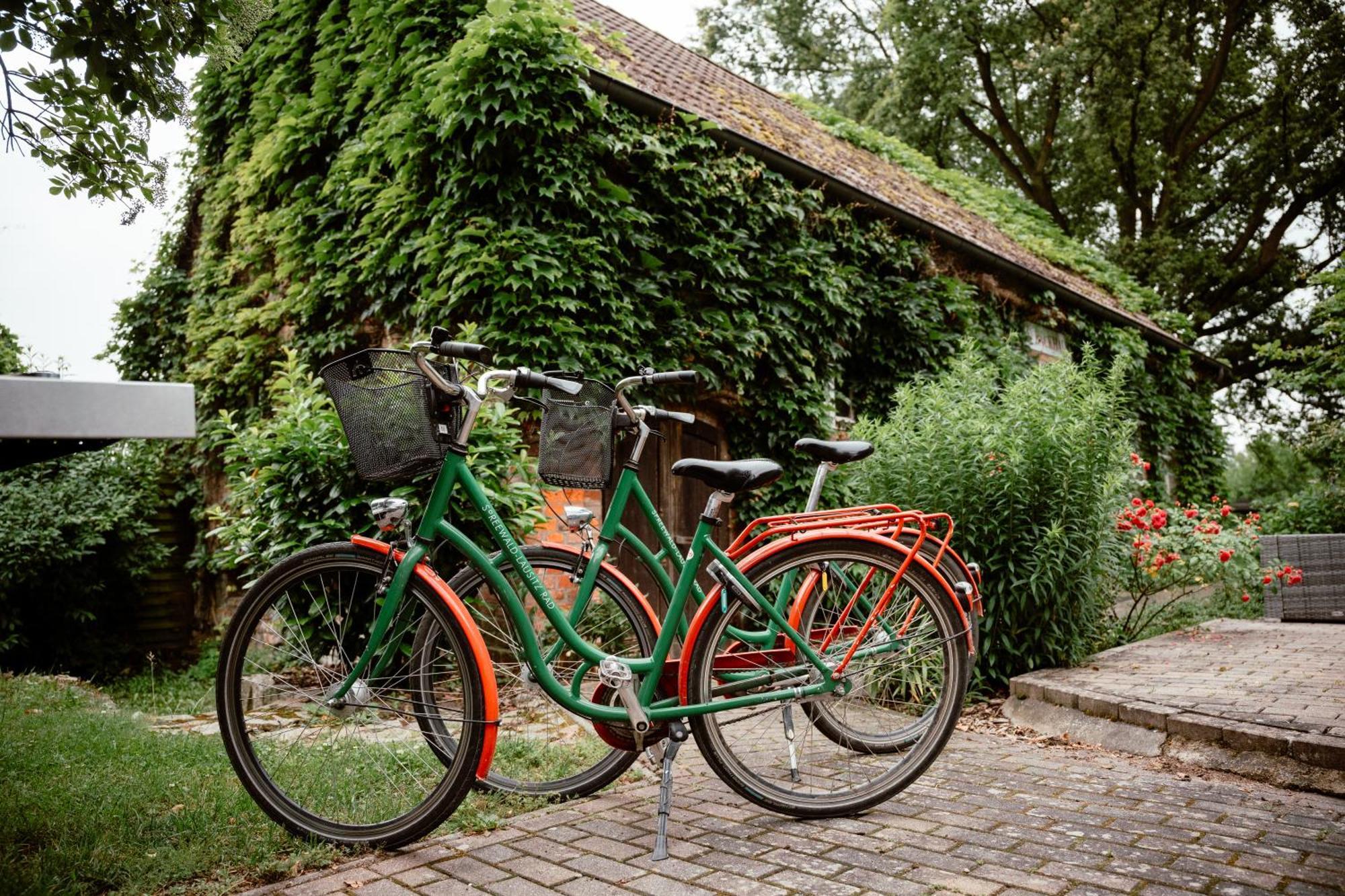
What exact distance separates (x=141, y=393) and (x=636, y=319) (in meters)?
4.14

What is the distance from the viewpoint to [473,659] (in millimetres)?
2537

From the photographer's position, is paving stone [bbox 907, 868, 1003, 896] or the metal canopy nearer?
the metal canopy

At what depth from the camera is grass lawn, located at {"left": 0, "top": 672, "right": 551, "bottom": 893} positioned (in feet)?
7.82

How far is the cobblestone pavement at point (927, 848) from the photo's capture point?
2299 millimetres

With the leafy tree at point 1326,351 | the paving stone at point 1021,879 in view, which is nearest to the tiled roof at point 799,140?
the leafy tree at point 1326,351

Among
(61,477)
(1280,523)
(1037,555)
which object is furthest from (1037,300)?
(61,477)

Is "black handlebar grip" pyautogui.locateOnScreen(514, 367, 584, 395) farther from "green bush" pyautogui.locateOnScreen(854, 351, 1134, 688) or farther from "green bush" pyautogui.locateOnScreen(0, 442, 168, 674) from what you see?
"green bush" pyautogui.locateOnScreen(0, 442, 168, 674)

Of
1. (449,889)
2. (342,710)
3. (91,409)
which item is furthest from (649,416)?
(91,409)

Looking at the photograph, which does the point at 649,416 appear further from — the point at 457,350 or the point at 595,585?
the point at 457,350

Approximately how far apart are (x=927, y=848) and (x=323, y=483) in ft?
11.5

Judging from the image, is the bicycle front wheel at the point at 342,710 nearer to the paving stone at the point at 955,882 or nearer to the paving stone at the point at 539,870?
the paving stone at the point at 539,870

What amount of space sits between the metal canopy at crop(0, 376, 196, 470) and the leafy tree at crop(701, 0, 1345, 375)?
18.4 metres

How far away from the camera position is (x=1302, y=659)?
534 centimetres

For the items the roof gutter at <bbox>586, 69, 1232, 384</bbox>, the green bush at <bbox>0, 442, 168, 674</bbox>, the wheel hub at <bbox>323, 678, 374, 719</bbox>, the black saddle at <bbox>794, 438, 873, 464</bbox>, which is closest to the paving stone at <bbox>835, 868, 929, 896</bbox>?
the black saddle at <bbox>794, 438, 873, 464</bbox>
